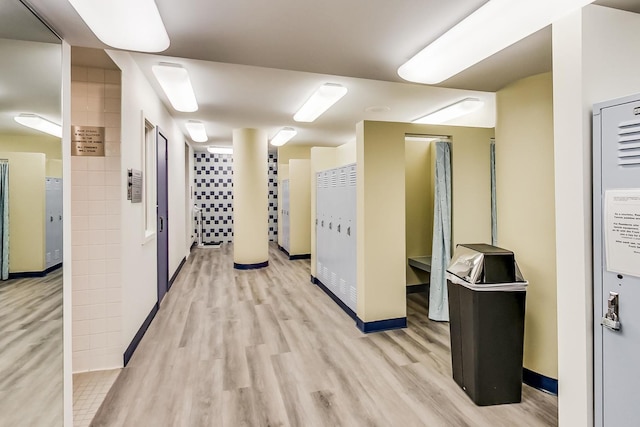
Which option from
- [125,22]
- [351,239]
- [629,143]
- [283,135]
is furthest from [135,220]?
[283,135]

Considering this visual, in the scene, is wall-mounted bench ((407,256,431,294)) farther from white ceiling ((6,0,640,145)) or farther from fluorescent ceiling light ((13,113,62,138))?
fluorescent ceiling light ((13,113,62,138))

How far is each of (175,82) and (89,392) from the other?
269cm

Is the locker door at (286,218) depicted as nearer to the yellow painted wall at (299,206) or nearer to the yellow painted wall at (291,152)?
the yellow painted wall at (299,206)

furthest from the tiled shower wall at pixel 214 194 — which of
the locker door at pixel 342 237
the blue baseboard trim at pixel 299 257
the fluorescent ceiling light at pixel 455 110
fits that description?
the fluorescent ceiling light at pixel 455 110

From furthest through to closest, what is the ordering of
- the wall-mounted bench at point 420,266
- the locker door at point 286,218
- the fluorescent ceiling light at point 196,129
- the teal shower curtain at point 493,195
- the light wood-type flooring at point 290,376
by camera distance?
the locker door at point 286,218 → the fluorescent ceiling light at point 196,129 → the wall-mounted bench at point 420,266 → the teal shower curtain at point 493,195 → the light wood-type flooring at point 290,376

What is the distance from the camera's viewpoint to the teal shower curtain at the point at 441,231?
351 centimetres

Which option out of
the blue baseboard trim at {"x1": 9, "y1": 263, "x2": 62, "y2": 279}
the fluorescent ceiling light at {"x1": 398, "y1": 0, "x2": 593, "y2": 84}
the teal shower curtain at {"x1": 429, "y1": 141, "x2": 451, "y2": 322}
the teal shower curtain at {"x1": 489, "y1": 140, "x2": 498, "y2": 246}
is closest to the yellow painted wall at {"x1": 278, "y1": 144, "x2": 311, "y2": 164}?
the teal shower curtain at {"x1": 429, "y1": 141, "x2": 451, "y2": 322}

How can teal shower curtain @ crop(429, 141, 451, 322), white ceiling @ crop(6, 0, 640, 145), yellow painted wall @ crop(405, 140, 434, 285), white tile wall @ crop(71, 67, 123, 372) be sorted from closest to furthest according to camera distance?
white ceiling @ crop(6, 0, 640, 145) → white tile wall @ crop(71, 67, 123, 372) → teal shower curtain @ crop(429, 141, 451, 322) → yellow painted wall @ crop(405, 140, 434, 285)

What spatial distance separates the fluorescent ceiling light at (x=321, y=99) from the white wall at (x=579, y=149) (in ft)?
7.23

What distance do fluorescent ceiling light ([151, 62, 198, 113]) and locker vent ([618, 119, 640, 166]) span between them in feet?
10.2

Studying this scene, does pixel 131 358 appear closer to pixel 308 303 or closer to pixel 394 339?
pixel 308 303

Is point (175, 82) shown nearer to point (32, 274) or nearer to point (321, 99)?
point (321, 99)

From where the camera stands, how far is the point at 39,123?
1.57 meters

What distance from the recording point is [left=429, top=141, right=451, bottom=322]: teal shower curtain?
3.51 meters
